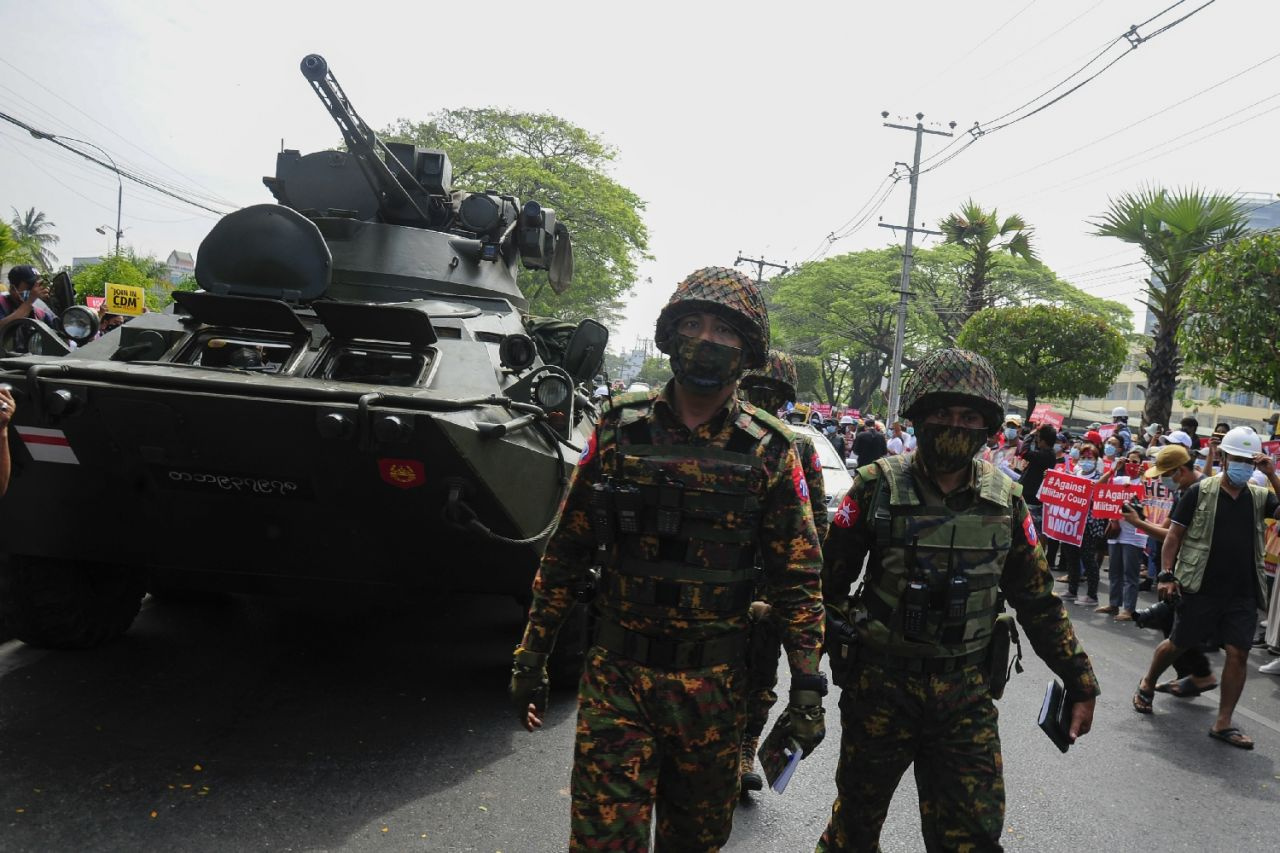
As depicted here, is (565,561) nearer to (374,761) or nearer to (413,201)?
(374,761)

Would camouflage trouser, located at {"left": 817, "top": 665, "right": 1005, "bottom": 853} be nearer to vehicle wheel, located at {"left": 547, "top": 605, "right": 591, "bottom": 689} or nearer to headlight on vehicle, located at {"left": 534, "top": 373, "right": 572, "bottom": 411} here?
vehicle wheel, located at {"left": 547, "top": 605, "right": 591, "bottom": 689}

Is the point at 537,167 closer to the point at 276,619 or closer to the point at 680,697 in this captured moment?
the point at 276,619

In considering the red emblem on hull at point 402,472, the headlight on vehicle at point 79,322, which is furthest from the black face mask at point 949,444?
the headlight on vehicle at point 79,322

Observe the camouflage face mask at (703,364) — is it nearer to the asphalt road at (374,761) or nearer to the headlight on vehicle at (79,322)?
the asphalt road at (374,761)

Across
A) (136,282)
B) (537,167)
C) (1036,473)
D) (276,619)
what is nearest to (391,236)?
(276,619)

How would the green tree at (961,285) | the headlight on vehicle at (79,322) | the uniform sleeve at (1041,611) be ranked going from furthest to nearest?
the green tree at (961,285), the headlight on vehicle at (79,322), the uniform sleeve at (1041,611)

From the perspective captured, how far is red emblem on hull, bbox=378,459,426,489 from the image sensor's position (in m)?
4.19

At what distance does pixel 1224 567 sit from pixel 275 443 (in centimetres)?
471

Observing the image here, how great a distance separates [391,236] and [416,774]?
3.34 meters

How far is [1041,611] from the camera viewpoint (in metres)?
3.24

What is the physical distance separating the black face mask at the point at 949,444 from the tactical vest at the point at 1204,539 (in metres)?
3.16

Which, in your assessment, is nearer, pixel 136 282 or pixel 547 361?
pixel 547 361

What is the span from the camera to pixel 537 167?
28.8 m

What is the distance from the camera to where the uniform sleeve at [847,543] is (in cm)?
322
